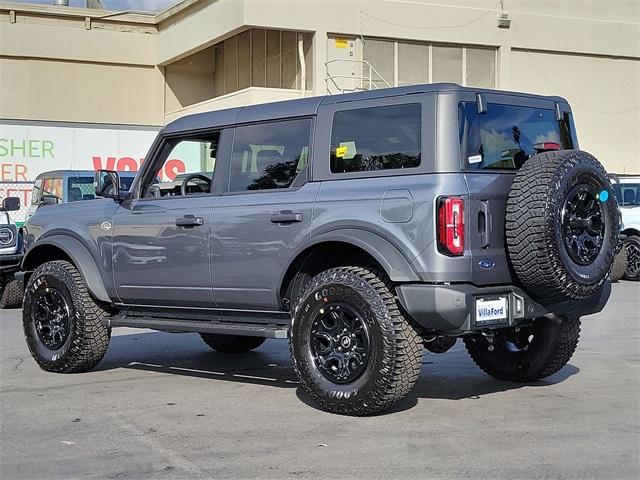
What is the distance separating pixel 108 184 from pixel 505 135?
337 centimetres

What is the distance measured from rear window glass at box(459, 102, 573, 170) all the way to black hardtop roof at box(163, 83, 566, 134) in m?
0.15

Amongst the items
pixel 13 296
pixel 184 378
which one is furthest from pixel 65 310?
pixel 13 296

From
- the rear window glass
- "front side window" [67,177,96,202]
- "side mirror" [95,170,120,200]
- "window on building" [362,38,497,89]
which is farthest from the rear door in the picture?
"window on building" [362,38,497,89]

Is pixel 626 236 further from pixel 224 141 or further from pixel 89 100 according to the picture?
pixel 89 100

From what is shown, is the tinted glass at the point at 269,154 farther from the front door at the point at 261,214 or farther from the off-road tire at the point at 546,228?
the off-road tire at the point at 546,228

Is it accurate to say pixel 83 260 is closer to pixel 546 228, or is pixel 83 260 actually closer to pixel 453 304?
pixel 453 304

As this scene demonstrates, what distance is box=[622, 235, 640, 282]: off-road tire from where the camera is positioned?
1833 centimetres

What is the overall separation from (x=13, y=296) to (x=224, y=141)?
7.90 metres

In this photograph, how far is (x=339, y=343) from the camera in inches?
248

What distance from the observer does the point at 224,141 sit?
735cm

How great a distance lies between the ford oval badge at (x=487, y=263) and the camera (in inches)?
234

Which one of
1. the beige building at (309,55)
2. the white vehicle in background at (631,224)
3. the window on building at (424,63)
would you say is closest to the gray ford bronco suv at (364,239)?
the white vehicle in background at (631,224)

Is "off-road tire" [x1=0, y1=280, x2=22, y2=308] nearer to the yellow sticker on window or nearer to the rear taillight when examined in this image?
the rear taillight

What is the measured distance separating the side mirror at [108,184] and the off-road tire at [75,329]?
73cm
